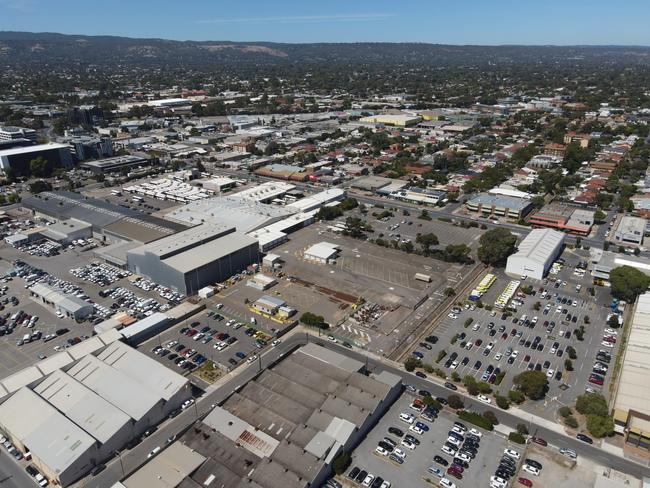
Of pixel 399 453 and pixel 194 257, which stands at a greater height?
pixel 194 257

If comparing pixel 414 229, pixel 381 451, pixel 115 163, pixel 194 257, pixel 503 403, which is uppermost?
pixel 115 163

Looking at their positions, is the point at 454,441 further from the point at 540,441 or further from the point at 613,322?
the point at 613,322

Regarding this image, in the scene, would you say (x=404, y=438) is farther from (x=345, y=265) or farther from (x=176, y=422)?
(x=345, y=265)

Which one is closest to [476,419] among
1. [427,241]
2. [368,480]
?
[368,480]

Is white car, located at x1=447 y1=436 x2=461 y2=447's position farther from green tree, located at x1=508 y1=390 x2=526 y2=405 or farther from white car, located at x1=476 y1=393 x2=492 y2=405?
green tree, located at x1=508 y1=390 x2=526 y2=405

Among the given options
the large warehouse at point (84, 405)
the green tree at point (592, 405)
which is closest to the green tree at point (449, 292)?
the green tree at point (592, 405)

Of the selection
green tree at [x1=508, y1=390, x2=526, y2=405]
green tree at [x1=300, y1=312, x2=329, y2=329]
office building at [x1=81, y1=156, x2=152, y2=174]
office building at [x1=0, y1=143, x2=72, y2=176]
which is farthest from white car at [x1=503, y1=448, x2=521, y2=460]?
office building at [x1=0, y1=143, x2=72, y2=176]

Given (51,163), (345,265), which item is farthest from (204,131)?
(345,265)

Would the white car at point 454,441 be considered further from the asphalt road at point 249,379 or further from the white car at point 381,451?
the white car at point 381,451
